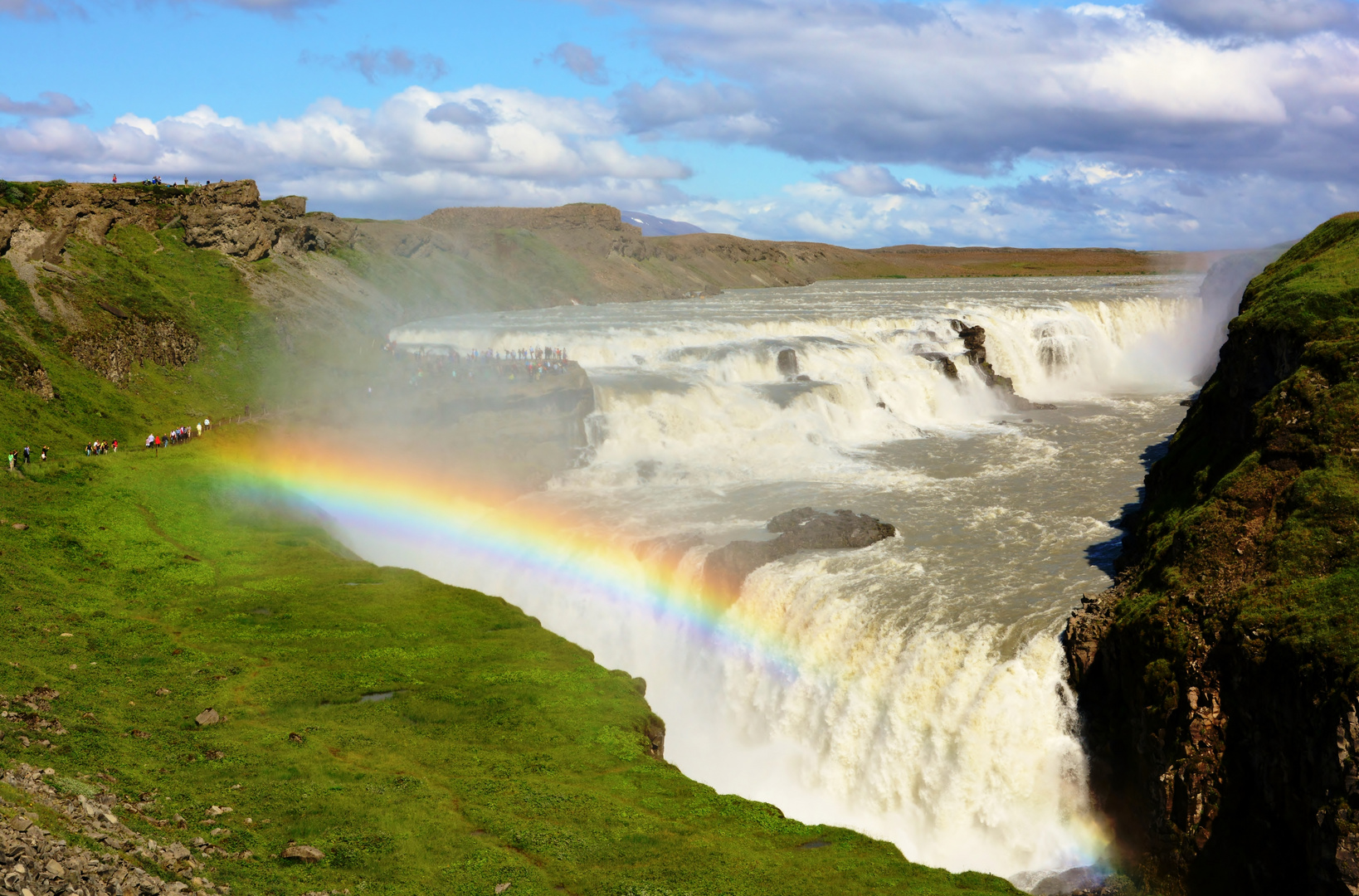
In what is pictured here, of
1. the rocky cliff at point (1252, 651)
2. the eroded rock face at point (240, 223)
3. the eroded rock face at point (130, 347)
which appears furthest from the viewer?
the eroded rock face at point (240, 223)

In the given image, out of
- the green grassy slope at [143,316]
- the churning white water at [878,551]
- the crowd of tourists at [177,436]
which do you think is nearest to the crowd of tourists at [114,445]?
the crowd of tourists at [177,436]

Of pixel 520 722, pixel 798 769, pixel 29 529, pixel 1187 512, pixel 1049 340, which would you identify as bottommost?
pixel 798 769

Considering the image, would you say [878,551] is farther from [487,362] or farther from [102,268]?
[102,268]

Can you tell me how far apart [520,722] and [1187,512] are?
19.3 metres

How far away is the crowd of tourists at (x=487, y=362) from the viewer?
191 ft

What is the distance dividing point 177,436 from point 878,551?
35925mm

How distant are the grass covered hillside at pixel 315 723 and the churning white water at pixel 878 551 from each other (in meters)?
4.89

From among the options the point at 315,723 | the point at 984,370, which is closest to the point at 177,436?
the point at 315,723

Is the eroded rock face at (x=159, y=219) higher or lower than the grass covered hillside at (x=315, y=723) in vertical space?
higher

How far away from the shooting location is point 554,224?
535ft

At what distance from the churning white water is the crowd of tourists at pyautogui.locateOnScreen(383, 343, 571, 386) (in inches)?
110

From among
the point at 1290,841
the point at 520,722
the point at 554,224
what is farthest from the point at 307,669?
the point at 554,224

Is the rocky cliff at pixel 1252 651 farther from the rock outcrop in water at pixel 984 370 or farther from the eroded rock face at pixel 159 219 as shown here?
the eroded rock face at pixel 159 219

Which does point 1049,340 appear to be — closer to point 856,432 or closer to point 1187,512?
point 856,432
